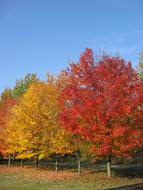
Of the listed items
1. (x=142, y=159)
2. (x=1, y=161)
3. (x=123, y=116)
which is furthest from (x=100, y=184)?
(x=1, y=161)

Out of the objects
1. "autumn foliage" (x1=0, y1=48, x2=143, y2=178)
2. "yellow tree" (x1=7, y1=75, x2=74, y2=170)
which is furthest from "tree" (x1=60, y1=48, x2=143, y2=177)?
"yellow tree" (x1=7, y1=75, x2=74, y2=170)

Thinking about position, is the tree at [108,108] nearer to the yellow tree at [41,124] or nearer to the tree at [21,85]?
the yellow tree at [41,124]

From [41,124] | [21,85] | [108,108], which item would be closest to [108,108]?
[108,108]

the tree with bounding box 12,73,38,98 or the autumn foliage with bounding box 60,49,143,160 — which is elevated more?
the tree with bounding box 12,73,38,98

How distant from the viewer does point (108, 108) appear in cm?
2283

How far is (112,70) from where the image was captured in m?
24.0

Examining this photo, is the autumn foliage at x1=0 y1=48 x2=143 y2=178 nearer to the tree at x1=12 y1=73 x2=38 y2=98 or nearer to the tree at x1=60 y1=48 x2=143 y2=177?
the tree at x1=60 y1=48 x2=143 y2=177

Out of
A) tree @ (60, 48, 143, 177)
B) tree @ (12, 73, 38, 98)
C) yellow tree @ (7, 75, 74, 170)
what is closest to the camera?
tree @ (60, 48, 143, 177)

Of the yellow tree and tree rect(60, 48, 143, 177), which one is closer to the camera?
tree rect(60, 48, 143, 177)

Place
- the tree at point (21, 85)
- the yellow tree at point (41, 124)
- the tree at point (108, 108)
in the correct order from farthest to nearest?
the tree at point (21, 85) < the yellow tree at point (41, 124) < the tree at point (108, 108)

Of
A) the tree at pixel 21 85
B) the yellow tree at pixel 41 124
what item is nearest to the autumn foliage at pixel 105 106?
the yellow tree at pixel 41 124

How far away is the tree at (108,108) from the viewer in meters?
22.6

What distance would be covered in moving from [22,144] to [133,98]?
15.6m

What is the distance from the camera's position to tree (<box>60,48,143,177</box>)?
74.2ft
